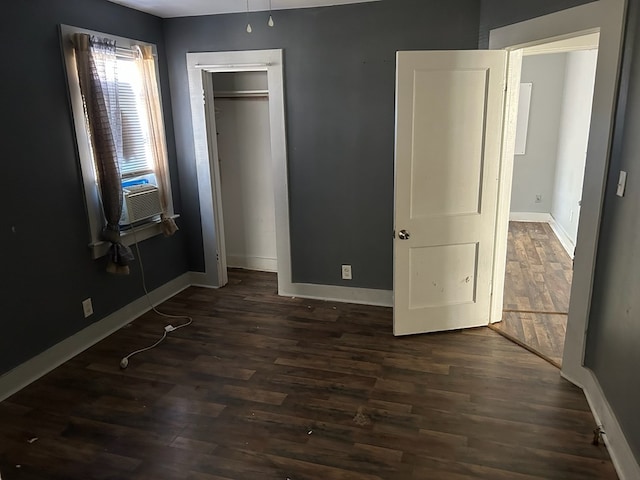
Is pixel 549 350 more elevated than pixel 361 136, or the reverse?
pixel 361 136

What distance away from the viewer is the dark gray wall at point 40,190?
9.01ft

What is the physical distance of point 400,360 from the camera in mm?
3143

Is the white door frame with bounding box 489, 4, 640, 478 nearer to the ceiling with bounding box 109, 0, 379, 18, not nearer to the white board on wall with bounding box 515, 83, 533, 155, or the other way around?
the ceiling with bounding box 109, 0, 379, 18

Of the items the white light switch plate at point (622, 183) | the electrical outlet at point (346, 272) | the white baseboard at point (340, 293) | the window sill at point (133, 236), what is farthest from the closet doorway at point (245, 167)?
the white light switch plate at point (622, 183)

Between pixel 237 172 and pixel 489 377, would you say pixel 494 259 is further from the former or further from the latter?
pixel 237 172

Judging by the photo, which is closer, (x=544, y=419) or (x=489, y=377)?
(x=544, y=419)

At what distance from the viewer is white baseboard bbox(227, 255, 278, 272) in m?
5.00

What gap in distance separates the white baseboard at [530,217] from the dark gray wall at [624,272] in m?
4.63

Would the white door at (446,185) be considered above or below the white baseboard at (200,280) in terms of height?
above

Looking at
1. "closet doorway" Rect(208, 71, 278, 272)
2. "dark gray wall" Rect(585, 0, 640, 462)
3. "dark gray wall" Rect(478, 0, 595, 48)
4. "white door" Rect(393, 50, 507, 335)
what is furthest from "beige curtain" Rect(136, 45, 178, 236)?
"dark gray wall" Rect(585, 0, 640, 462)

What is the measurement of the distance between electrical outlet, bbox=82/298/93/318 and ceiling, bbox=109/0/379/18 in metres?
2.21

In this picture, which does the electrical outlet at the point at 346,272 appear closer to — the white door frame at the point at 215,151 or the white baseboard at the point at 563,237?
the white door frame at the point at 215,151

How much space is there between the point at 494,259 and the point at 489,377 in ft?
3.06

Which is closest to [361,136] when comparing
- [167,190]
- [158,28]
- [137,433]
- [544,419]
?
[167,190]
